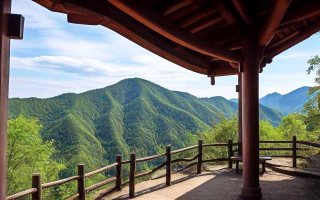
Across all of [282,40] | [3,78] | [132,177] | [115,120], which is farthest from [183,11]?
[115,120]

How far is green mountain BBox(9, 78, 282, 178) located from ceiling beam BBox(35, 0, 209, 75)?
3852cm

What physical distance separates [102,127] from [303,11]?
205 ft

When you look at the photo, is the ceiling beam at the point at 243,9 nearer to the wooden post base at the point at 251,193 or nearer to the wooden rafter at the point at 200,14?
the wooden rafter at the point at 200,14

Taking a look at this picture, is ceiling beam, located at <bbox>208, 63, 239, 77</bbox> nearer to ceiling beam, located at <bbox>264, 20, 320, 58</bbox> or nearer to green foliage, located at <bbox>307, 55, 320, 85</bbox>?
ceiling beam, located at <bbox>264, 20, 320, 58</bbox>

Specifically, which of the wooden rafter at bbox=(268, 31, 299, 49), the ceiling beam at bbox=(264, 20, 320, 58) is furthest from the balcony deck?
the wooden rafter at bbox=(268, 31, 299, 49)

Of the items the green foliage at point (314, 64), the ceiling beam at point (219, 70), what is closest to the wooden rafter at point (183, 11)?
the ceiling beam at point (219, 70)

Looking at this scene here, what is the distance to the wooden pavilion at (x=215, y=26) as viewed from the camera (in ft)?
8.85

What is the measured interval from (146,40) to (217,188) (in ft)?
11.7

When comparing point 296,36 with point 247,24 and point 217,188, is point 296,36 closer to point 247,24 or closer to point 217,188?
point 247,24

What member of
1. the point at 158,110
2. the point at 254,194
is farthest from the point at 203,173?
the point at 158,110

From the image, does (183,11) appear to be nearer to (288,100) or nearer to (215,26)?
(215,26)

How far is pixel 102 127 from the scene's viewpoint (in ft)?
208

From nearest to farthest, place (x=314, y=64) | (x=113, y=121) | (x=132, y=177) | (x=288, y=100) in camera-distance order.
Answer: (x=132, y=177) < (x=314, y=64) < (x=113, y=121) < (x=288, y=100)

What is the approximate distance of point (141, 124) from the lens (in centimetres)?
6544
